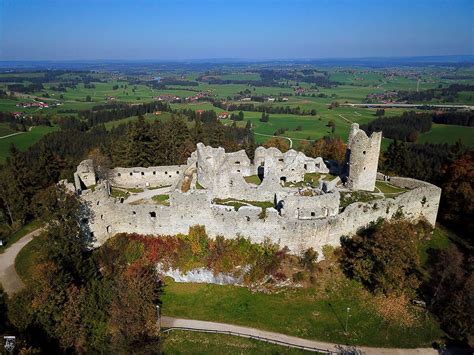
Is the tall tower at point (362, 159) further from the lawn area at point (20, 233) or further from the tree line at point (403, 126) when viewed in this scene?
the tree line at point (403, 126)

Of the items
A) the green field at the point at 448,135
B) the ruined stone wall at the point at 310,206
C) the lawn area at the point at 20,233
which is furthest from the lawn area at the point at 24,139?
the green field at the point at 448,135

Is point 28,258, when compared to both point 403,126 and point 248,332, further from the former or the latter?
point 403,126

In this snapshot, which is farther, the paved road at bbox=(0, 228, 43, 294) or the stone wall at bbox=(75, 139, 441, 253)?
the stone wall at bbox=(75, 139, 441, 253)

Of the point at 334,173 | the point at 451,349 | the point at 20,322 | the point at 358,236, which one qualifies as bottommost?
the point at 451,349

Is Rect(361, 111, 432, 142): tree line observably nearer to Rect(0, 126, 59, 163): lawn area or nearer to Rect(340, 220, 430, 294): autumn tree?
Rect(340, 220, 430, 294): autumn tree

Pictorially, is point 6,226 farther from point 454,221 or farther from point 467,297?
point 454,221

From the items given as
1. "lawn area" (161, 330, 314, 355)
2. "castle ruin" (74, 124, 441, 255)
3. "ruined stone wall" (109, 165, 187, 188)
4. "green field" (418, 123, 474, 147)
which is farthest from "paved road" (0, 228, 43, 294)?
"green field" (418, 123, 474, 147)

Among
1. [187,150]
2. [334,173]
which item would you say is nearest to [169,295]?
[334,173]
